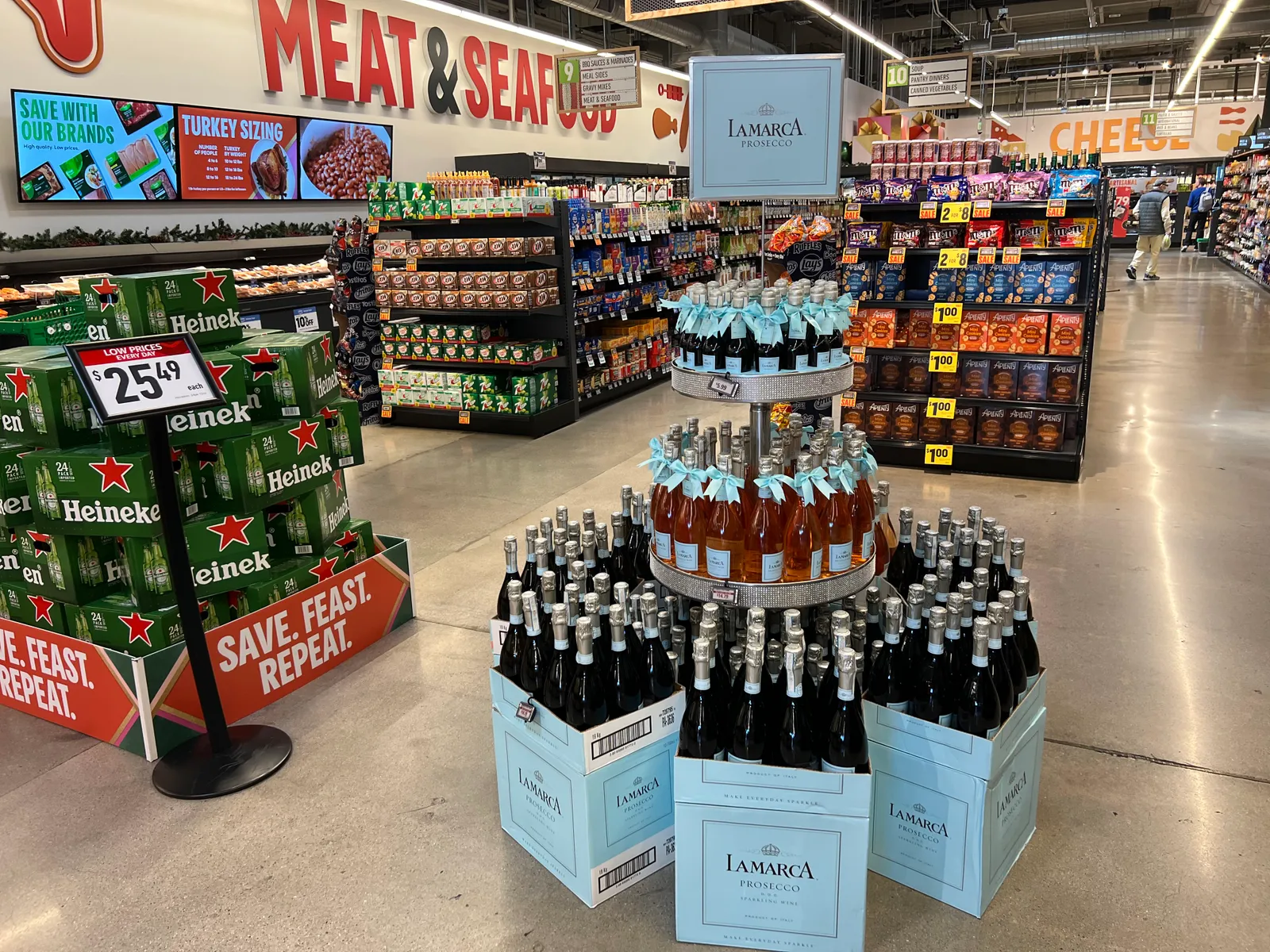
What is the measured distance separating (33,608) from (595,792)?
2.22 metres

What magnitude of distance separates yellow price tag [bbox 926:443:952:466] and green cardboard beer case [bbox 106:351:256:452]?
13.6ft

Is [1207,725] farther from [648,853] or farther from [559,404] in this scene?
[559,404]

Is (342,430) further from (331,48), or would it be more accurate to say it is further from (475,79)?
(475,79)

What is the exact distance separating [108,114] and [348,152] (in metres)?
2.60

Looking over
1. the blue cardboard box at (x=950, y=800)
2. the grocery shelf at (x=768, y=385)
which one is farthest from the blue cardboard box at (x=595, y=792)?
the grocery shelf at (x=768, y=385)

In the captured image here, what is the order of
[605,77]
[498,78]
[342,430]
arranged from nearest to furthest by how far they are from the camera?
[342,430]
[605,77]
[498,78]

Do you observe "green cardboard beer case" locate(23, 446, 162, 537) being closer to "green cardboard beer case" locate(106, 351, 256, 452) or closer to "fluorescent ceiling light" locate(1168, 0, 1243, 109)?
"green cardboard beer case" locate(106, 351, 256, 452)

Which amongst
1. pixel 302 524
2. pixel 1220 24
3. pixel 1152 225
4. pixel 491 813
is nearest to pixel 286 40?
pixel 302 524

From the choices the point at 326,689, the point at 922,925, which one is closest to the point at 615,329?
the point at 326,689

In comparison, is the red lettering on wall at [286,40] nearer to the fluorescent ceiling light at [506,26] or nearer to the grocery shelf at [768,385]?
the fluorescent ceiling light at [506,26]

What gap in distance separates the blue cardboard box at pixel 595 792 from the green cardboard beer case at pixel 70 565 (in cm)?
158

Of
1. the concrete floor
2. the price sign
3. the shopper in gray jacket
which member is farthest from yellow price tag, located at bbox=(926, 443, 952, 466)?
the shopper in gray jacket

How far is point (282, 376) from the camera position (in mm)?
3168

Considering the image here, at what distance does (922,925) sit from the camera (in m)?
2.09
